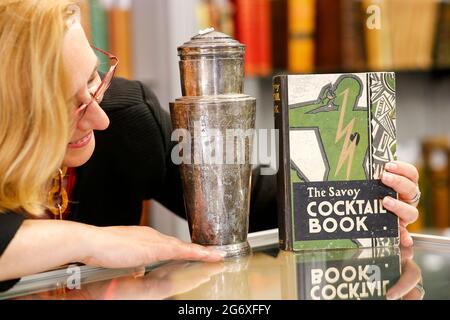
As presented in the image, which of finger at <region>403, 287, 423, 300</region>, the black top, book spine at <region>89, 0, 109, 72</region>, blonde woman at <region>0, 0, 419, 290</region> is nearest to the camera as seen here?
finger at <region>403, 287, 423, 300</region>

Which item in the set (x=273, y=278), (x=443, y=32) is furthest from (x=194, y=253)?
(x=443, y=32)

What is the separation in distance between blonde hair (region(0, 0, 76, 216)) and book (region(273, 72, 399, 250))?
0.30 meters

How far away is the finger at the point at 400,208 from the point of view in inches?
36.5

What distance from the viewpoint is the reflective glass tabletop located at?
0.75 m

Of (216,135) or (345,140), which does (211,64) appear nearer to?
(216,135)

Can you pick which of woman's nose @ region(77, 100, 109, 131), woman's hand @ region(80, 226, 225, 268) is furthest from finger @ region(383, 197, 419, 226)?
woman's nose @ region(77, 100, 109, 131)

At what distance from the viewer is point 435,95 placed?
2887mm

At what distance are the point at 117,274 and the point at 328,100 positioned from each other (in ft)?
1.19

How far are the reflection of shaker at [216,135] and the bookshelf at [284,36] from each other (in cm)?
138

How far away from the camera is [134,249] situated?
86cm

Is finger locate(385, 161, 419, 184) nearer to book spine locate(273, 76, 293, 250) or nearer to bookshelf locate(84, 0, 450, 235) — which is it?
book spine locate(273, 76, 293, 250)

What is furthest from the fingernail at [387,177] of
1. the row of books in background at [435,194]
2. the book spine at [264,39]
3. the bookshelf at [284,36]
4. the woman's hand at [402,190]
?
the row of books in background at [435,194]

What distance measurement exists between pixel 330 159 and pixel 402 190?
0.11 metres
